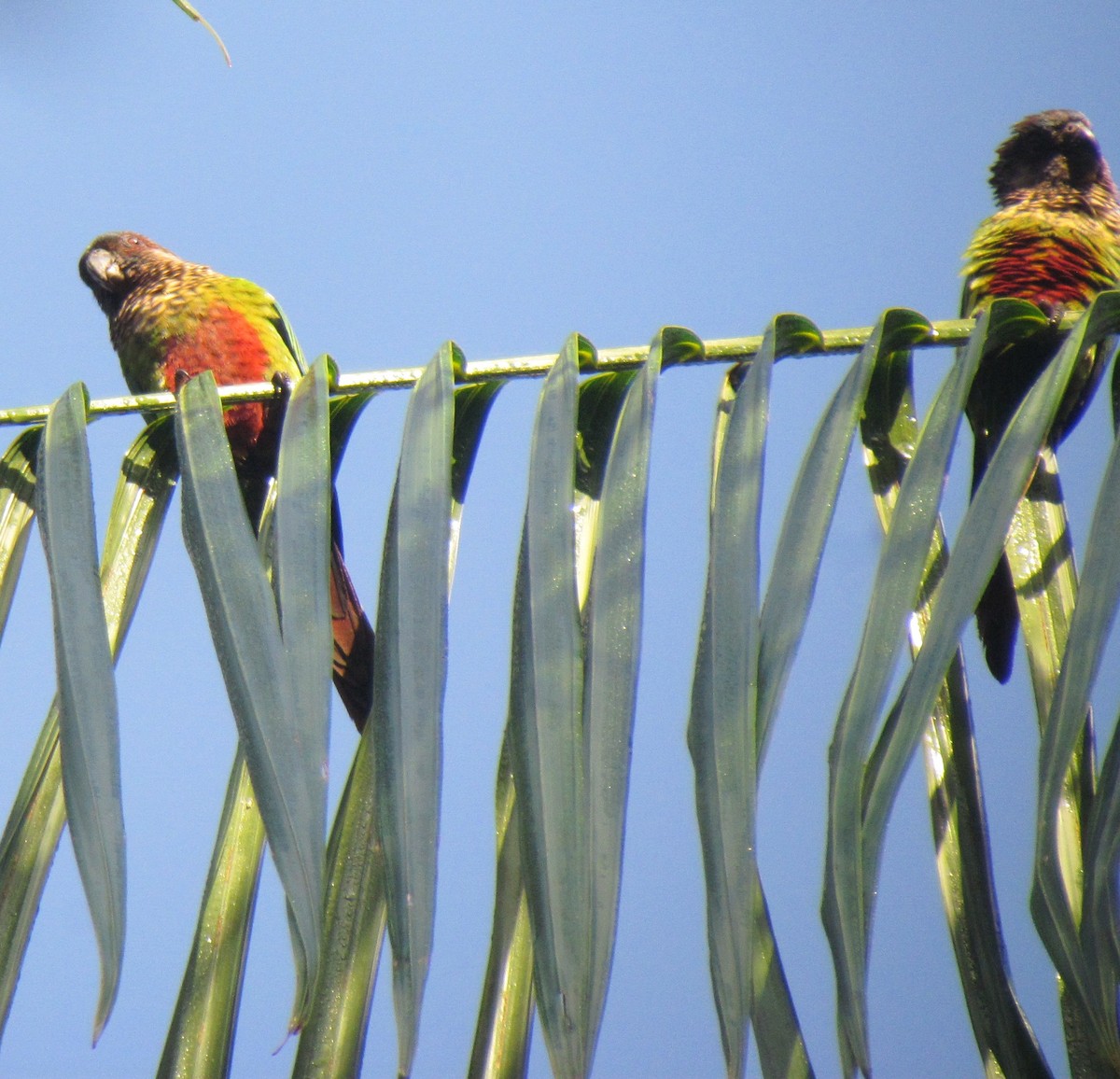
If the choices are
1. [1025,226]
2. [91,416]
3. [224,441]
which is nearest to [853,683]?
[224,441]

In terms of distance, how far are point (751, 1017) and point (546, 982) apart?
4.5 inches

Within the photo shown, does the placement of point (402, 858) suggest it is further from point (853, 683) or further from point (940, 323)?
point (940, 323)

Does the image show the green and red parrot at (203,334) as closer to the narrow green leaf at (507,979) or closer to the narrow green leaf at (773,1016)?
the narrow green leaf at (507,979)

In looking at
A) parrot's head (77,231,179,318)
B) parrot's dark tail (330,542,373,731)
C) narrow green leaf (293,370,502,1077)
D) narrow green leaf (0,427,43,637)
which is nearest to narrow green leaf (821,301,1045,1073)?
narrow green leaf (293,370,502,1077)

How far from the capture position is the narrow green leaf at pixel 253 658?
1.95ft

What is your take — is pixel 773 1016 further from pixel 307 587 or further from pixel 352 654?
pixel 352 654

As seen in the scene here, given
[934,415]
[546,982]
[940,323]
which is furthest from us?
[940,323]

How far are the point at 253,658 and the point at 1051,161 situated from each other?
6.02 feet

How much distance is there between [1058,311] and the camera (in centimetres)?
93

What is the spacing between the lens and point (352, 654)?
1115 mm

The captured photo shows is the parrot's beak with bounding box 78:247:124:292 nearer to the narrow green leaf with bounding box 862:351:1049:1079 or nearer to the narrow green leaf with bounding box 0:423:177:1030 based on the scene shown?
the narrow green leaf with bounding box 0:423:177:1030

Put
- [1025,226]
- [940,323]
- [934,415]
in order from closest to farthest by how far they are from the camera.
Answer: [934,415] → [940,323] → [1025,226]

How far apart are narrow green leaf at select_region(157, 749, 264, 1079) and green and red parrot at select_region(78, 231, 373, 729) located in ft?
2.47

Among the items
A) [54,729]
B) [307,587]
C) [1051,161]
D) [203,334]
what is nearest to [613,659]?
[307,587]
